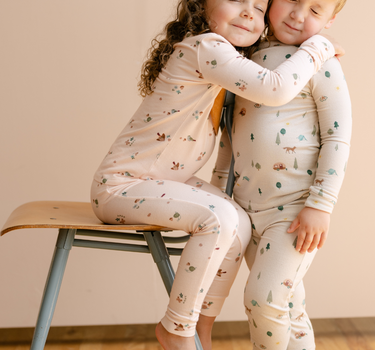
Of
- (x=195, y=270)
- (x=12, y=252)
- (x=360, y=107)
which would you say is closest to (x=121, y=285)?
(x=12, y=252)

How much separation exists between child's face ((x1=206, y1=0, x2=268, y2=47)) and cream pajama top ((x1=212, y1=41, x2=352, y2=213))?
7 centimetres

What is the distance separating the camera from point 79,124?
1468 mm

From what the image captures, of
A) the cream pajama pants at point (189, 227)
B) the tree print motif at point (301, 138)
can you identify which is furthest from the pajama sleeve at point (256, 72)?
the cream pajama pants at point (189, 227)

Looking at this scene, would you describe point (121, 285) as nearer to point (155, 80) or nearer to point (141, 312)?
point (141, 312)

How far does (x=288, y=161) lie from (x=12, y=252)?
1047mm

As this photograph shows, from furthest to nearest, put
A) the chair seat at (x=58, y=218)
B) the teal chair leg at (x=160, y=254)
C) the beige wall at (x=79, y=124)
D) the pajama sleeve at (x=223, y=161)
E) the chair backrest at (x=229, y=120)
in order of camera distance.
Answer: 1. the beige wall at (x=79, y=124)
2. the pajama sleeve at (x=223, y=161)
3. the chair backrest at (x=229, y=120)
4. the teal chair leg at (x=160, y=254)
5. the chair seat at (x=58, y=218)

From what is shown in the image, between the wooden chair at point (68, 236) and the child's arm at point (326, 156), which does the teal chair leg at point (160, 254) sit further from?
the child's arm at point (326, 156)

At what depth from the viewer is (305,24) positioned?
2.97 feet

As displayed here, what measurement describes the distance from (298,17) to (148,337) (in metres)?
1.16

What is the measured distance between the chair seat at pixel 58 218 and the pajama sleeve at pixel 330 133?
31 cm

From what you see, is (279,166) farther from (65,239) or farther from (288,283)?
(65,239)

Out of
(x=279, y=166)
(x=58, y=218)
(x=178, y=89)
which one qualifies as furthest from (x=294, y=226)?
(x=58, y=218)

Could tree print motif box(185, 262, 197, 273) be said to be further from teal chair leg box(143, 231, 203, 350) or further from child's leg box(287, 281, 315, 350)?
child's leg box(287, 281, 315, 350)

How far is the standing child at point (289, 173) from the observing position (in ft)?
2.78
